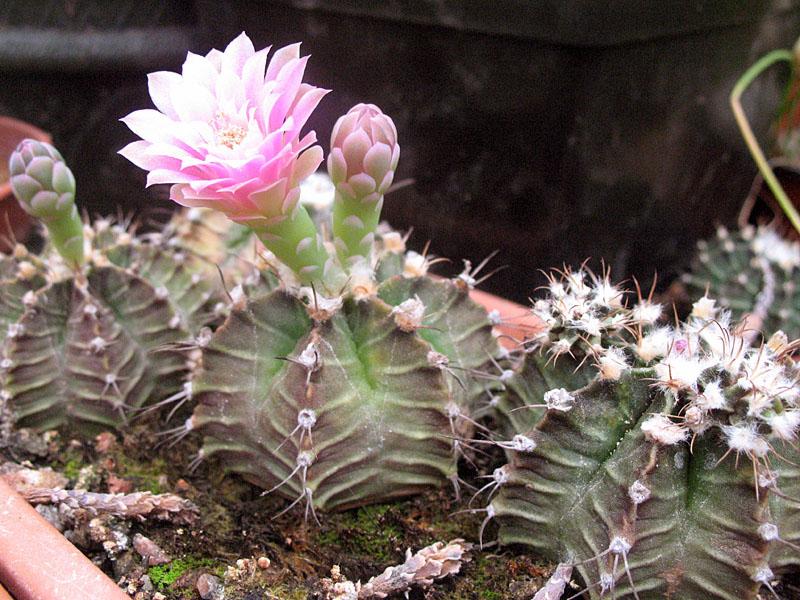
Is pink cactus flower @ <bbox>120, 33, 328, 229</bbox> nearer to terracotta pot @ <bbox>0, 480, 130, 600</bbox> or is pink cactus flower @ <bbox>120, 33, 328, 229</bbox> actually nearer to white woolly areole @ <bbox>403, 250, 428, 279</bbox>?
white woolly areole @ <bbox>403, 250, 428, 279</bbox>

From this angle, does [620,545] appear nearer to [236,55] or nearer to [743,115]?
[236,55]

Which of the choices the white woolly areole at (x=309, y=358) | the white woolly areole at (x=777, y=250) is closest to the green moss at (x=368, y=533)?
the white woolly areole at (x=309, y=358)

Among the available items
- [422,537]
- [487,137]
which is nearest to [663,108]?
[487,137]

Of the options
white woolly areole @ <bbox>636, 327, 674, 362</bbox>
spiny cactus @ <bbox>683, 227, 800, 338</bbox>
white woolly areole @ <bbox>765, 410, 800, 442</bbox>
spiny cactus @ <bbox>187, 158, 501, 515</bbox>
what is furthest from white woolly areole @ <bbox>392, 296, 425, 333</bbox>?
spiny cactus @ <bbox>683, 227, 800, 338</bbox>

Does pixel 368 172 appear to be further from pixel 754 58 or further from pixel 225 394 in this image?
pixel 754 58

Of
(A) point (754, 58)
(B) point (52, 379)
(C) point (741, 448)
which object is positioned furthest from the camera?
(A) point (754, 58)

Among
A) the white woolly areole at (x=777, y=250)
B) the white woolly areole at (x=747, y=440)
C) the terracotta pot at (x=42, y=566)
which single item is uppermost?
the white woolly areole at (x=747, y=440)

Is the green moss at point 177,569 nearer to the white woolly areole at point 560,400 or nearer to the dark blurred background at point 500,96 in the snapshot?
the white woolly areole at point 560,400

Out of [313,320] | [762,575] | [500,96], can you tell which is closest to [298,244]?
[313,320]
